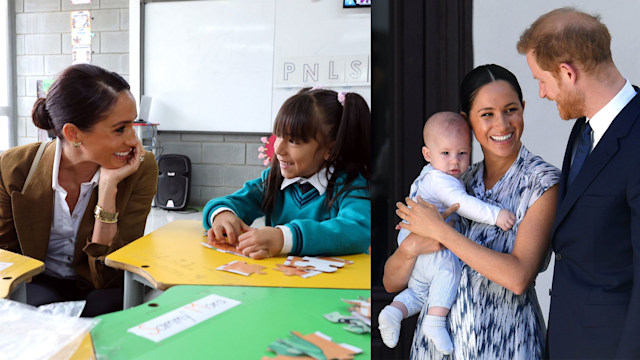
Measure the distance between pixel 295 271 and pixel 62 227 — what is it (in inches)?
20.6

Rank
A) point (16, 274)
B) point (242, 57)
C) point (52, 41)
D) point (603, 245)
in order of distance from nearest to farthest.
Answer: point (603, 245), point (16, 274), point (52, 41), point (242, 57)

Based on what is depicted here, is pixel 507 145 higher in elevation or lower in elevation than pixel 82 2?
lower

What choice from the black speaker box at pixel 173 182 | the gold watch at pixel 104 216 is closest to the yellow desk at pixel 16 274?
the gold watch at pixel 104 216

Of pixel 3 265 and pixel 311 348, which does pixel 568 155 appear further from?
pixel 3 265

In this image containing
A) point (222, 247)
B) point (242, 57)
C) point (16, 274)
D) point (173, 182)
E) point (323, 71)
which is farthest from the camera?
point (242, 57)

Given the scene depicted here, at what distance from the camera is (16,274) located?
0.54 meters

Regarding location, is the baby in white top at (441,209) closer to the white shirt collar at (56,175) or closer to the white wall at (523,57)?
the white wall at (523,57)

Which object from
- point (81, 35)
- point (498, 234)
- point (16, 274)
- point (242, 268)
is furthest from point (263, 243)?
point (81, 35)

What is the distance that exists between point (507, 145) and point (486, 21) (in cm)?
7

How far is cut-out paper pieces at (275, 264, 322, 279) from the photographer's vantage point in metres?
0.54

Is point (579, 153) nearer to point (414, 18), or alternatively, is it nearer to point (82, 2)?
point (414, 18)

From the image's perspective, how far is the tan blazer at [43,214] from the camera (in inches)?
29.2

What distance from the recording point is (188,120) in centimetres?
166

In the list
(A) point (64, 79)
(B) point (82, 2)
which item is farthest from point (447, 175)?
(B) point (82, 2)
